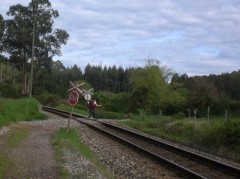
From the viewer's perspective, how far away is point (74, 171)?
11164 mm

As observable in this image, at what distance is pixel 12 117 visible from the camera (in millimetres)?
30516

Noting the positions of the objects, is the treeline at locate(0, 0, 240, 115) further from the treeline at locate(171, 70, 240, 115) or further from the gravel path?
the gravel path

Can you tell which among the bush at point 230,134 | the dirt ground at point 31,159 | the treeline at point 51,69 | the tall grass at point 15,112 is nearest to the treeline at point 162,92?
the treeline at point 51,69

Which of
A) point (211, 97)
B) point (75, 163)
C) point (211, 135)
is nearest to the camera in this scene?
point (75, 163)

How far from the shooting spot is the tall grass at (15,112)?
2819cm

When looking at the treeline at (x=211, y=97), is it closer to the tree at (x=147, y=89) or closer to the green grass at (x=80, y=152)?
the tree at (x=147, y=89)

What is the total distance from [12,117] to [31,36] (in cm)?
4458

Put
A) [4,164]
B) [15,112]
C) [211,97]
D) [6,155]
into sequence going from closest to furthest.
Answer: [4,164], [6,155], [15,112], [211,97]

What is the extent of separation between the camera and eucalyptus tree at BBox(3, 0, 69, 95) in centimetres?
7281

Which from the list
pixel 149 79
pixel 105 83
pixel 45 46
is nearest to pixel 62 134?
pixel 149 79

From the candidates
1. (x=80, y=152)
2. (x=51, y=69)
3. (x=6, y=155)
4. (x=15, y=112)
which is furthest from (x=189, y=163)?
(x=51, y=69)

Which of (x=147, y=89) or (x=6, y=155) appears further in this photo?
(x=147, y=89)

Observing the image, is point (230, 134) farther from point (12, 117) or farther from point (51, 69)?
point (51, 69)

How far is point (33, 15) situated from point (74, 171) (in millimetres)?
65999
